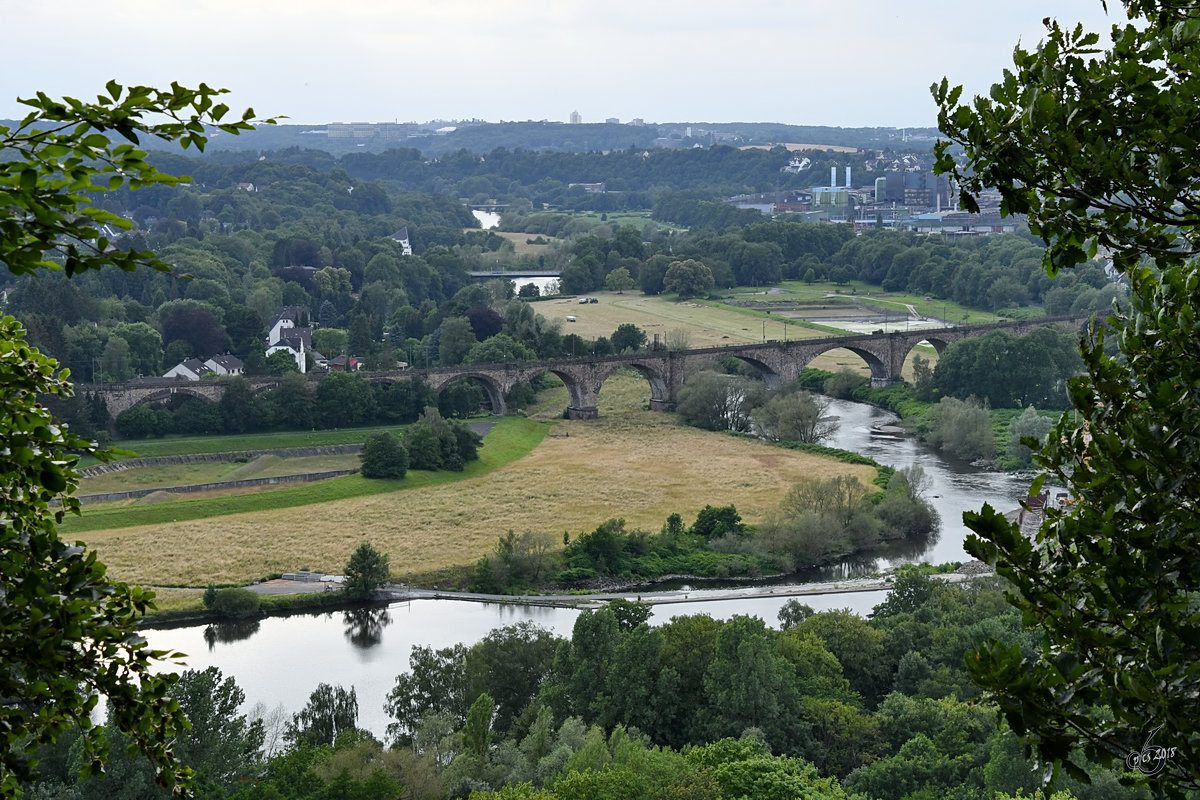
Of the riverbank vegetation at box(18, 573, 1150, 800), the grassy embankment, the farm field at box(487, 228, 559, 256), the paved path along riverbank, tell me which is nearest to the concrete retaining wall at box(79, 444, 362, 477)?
the grassy embankment

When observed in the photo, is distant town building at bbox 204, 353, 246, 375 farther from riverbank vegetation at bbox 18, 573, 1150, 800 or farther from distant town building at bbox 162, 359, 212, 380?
riverbank vegetation at bbox 18, 573, 1150, 800

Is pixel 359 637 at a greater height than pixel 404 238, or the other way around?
pixel 404 238

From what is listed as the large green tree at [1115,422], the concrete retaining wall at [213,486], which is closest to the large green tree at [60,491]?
the large green tree at [1115,422]

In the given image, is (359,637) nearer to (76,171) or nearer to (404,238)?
(76,171)

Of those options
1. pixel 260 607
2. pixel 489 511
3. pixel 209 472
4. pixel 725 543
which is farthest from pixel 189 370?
pixel 725 543

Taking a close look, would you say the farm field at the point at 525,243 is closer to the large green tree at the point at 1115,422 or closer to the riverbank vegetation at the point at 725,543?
the riverbank vegetation at the point at 725,543

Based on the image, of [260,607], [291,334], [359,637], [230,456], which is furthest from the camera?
[291,334]
